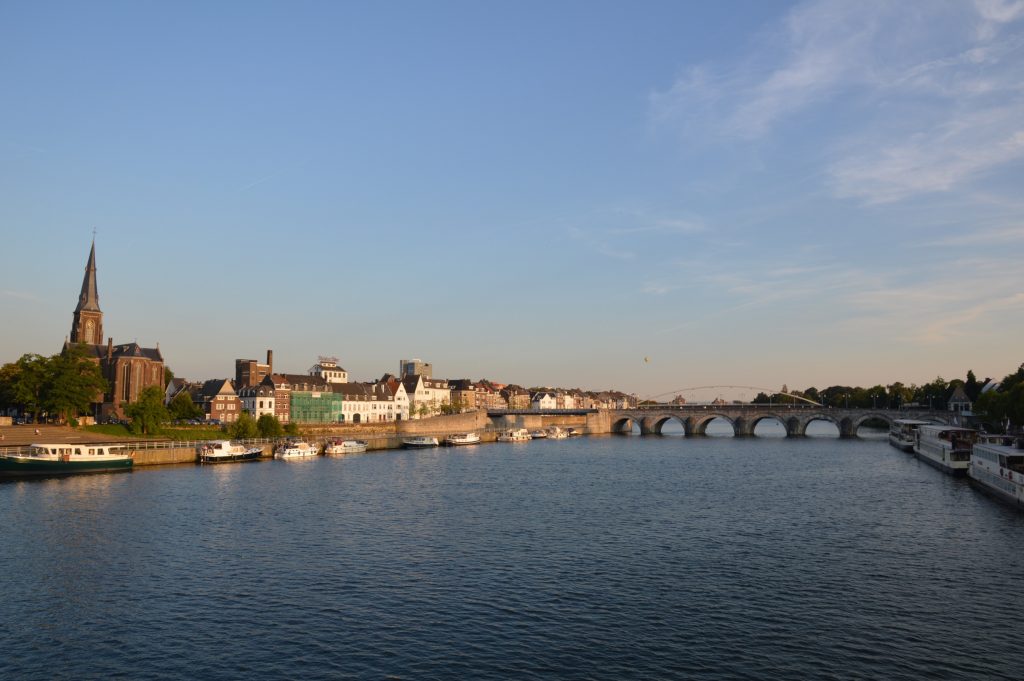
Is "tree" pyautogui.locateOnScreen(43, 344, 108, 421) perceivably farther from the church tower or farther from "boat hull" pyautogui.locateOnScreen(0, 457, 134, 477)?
the church tower

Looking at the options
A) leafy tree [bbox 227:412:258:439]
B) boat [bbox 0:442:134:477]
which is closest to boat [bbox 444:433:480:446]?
leafy tree [bbox 227:412:258:439]

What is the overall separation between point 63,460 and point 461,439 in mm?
84640

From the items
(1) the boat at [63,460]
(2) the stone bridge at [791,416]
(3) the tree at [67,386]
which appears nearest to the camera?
(1) the boat at [63,460]

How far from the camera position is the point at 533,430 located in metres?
199

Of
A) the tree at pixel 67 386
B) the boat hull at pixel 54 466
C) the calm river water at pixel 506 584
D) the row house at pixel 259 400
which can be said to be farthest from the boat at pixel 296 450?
the row house at pixel 259 400

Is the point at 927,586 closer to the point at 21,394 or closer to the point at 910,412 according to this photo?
the point at 21,394

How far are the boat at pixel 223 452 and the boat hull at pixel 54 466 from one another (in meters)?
12.6

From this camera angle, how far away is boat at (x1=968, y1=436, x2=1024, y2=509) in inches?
2557

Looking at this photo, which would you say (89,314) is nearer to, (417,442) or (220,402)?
(220,402)

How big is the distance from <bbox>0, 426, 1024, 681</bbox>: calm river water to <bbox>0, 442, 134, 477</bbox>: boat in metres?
7.50

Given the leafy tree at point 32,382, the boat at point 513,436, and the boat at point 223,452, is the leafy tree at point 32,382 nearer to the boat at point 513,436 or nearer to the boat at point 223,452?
the boat at point 223,452

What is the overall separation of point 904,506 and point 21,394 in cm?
12871

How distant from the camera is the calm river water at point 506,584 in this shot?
27594 millimetres

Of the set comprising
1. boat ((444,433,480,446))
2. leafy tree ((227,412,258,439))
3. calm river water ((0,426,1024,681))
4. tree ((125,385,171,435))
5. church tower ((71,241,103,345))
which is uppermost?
church tower ((71,241,103,345))
